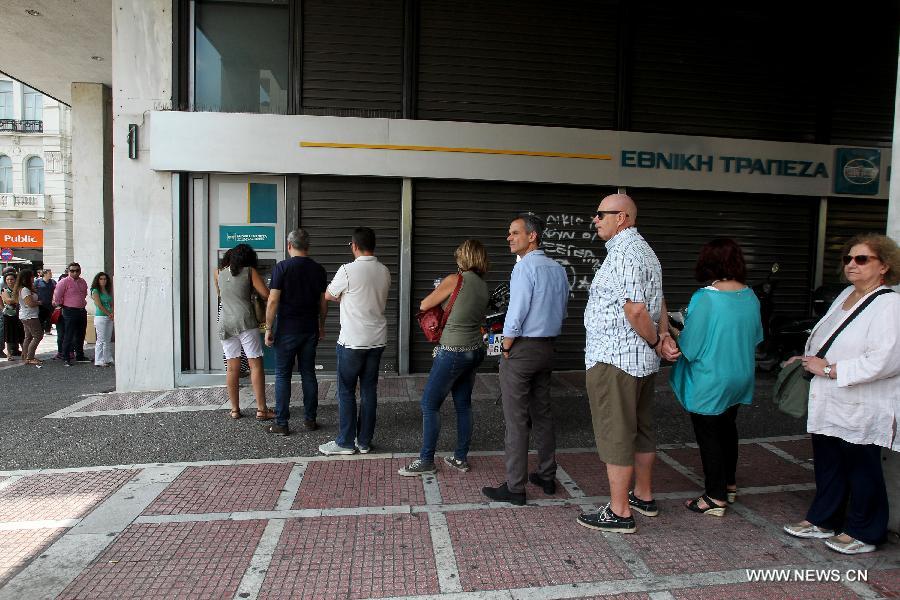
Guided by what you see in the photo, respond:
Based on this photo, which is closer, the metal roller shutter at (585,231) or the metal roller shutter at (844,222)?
the metal roller shutter at (585,231)

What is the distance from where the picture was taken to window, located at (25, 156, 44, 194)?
30422mm

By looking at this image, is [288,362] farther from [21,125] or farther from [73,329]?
[21,125]

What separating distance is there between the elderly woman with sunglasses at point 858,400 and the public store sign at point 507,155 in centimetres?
479

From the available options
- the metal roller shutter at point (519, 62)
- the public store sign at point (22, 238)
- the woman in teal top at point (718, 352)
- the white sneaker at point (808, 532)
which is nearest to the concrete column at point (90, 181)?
the metal roller shutter at point (519, 62)

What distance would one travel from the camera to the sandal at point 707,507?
3492 millimetres

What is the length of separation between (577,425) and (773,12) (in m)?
7.03

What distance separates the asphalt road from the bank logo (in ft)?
12.9

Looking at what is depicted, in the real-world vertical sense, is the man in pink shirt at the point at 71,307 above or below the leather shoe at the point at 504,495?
above

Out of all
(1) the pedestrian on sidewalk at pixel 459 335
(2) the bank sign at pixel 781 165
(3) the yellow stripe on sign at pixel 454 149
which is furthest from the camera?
(2) the bank sign at pixel 781 165

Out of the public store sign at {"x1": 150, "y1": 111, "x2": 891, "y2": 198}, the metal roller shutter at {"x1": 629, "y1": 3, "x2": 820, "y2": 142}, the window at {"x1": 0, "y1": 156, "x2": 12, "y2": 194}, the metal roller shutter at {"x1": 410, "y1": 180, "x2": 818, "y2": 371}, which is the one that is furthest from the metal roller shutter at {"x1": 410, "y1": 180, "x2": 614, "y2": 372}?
the window at {"x1": 0, "y1": 156, "x2": 12, "y2": 194}

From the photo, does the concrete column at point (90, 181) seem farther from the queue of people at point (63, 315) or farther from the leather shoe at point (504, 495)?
the leather shoe at point (504, 495)

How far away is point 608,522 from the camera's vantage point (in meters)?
3.27

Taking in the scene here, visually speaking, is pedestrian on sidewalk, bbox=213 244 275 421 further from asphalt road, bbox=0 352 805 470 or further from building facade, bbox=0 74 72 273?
building facade, bbox=0 74 72 273

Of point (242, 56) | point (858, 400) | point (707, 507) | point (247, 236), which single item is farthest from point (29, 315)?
point (858, 400)
